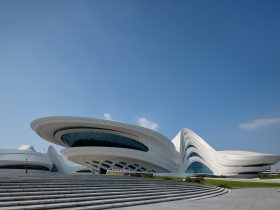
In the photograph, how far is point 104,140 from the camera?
6072cm

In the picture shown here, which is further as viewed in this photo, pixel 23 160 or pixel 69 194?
pixel 23 160

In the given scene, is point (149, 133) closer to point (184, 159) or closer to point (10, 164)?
point (184, 159)

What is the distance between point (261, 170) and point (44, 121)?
52774mm

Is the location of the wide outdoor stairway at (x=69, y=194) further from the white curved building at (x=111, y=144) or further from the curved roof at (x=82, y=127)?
the white curved building at (x=111, y=144)

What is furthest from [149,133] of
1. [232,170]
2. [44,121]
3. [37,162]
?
[37,162]

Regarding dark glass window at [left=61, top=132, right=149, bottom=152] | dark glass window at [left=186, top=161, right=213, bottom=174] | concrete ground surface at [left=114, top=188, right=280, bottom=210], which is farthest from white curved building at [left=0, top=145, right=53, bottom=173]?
concrete ground surface at [left=114, top=188, right=280, bottom=210]

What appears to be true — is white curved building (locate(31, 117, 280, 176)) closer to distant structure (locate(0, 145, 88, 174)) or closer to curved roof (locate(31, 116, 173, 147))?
curved roof (locate(31, 116, 173, 147))

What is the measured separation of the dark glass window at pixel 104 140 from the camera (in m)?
59.3

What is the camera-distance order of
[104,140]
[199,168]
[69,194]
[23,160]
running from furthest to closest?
[199,168] < [23,160] < [104,140] < [69,194]

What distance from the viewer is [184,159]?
7350cm

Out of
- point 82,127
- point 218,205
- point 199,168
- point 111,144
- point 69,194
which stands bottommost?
point 218,205

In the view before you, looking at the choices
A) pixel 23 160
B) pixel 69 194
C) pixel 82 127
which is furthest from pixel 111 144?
pixel 69 194

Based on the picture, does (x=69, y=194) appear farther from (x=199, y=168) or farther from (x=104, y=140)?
(x=199, y=168)

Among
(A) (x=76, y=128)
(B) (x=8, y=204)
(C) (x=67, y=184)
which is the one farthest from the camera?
(A) (x=76, y=128)
